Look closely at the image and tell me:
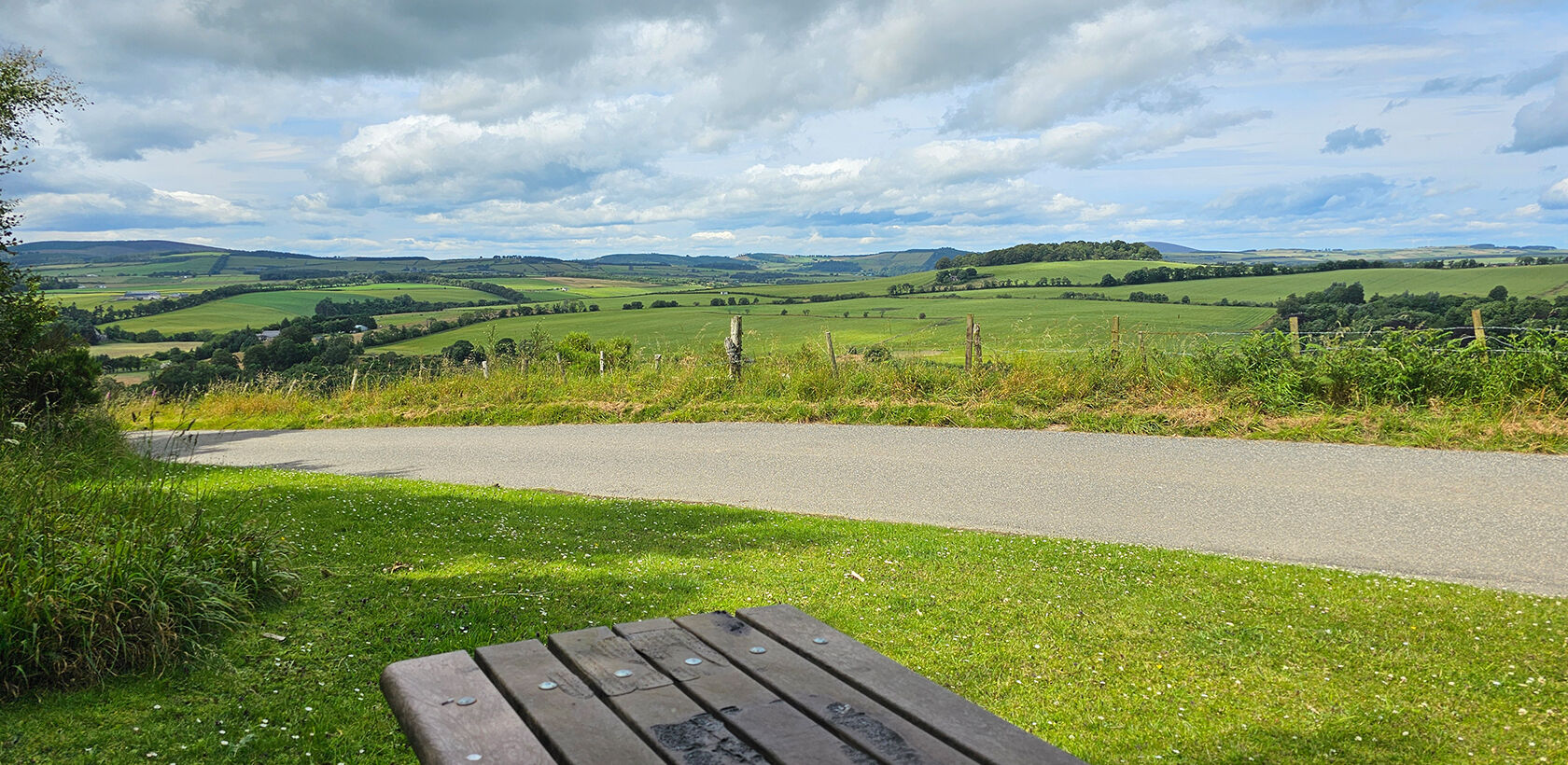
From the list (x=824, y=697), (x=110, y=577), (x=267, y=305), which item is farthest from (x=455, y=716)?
(x=267, y=305)

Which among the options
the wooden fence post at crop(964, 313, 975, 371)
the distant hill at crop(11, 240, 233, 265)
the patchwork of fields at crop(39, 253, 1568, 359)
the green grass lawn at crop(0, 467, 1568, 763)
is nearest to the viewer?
the green grass lawn at crop(0, 467, 1568, 763)

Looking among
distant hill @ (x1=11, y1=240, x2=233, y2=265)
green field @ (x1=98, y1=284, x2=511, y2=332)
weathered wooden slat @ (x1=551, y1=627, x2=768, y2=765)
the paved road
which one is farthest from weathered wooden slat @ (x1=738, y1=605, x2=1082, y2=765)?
distant hill @ (x1=11, y1=240, x2=233, y2=265)

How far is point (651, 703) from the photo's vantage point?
227 cm

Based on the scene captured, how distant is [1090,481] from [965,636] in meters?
5.88

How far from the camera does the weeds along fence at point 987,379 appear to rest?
42.5ft

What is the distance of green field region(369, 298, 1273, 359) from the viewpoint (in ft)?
58.2

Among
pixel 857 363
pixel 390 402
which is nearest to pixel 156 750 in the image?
pixel 857 363

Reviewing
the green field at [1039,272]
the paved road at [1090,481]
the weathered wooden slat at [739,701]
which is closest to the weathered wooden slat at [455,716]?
the weathered wooden slat at [739,701]

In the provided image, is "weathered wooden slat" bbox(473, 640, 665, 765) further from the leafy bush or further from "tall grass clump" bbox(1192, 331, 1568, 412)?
the leafy bush

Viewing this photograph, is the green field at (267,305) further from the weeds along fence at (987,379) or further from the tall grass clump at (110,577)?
the tall grass clump at (110,577)

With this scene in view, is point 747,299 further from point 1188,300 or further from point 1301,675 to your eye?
point 1301,675

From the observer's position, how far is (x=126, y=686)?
13.1 ft

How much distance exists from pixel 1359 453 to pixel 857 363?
8521 mm

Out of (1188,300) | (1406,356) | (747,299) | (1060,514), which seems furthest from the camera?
(747,299)
